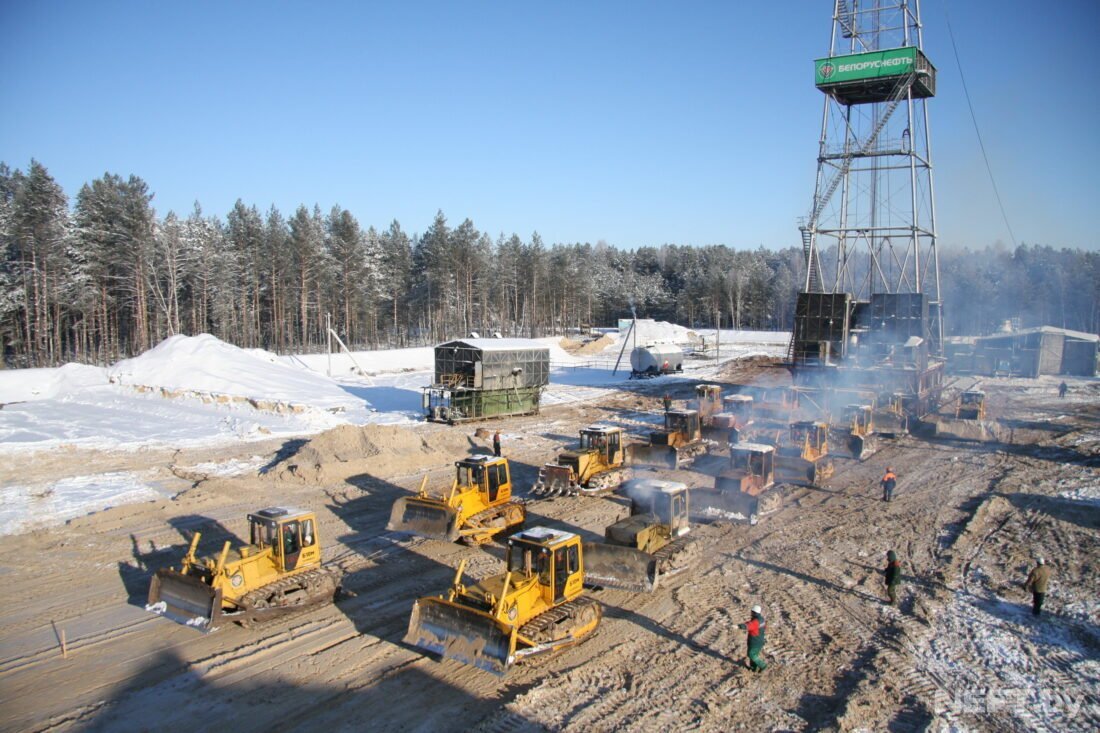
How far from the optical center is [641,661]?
10.5 metres

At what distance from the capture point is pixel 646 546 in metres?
13.9

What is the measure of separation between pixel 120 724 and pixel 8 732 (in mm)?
1345

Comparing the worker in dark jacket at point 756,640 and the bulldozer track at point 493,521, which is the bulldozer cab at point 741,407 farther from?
the worker in dark jacket at point 756,640

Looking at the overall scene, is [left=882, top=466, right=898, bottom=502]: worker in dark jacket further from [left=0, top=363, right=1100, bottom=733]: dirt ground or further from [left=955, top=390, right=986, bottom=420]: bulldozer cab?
[left=955, top=390, right=986, bottom=420]: bulldozer cab

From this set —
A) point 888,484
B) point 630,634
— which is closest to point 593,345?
point 888,484

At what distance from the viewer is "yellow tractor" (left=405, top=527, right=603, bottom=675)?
9.82m

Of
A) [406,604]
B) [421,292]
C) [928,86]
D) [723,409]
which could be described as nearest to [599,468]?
[406,604]

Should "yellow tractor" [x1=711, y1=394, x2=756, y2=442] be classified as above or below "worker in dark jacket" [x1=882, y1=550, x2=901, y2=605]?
above

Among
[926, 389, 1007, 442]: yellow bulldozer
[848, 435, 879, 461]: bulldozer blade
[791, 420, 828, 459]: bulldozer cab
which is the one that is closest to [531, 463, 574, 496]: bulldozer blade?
[791, 420, 828, 459]: bulldozer cab

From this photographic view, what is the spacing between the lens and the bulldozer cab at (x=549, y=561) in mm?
10812

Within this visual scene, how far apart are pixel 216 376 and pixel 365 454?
1609 cm

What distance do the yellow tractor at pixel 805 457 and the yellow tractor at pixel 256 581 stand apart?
15.2 m

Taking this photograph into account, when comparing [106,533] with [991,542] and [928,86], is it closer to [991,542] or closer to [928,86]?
[991,542]

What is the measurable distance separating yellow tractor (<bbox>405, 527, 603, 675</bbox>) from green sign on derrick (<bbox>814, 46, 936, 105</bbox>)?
36.4 meters
